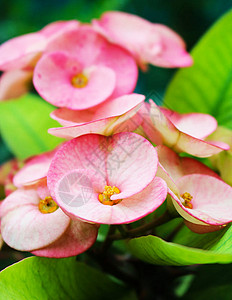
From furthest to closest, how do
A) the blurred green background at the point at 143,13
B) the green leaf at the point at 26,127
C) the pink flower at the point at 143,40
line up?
the blurred green background at the point at 143,13 → the green leaf at the point at 26,127 → the pink flower at the point at 143,40

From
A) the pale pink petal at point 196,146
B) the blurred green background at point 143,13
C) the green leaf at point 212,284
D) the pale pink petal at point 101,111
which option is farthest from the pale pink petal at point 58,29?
the blurred green background at point 143,13

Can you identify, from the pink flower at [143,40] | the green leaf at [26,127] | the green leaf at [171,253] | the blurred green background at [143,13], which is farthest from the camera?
the blurred green background at [143,13]

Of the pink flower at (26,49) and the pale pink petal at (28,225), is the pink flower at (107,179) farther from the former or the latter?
the pink flower at (26,49)

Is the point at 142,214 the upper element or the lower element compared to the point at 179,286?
upper

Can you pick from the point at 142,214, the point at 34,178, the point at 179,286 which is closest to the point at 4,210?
the point at 34,178

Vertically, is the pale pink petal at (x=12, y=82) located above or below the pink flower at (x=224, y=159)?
below

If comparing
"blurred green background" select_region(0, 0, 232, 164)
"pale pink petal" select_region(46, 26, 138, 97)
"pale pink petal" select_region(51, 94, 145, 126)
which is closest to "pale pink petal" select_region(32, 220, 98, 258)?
"pale pink petal" select_region(51, 94, 145, 126)

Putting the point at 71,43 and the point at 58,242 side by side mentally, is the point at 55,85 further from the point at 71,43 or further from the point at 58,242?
the point at 58,242

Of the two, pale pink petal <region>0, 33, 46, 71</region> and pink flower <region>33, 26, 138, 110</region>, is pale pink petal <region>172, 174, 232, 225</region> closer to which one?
pink flower <region>33, 26, 138, 110</region>
